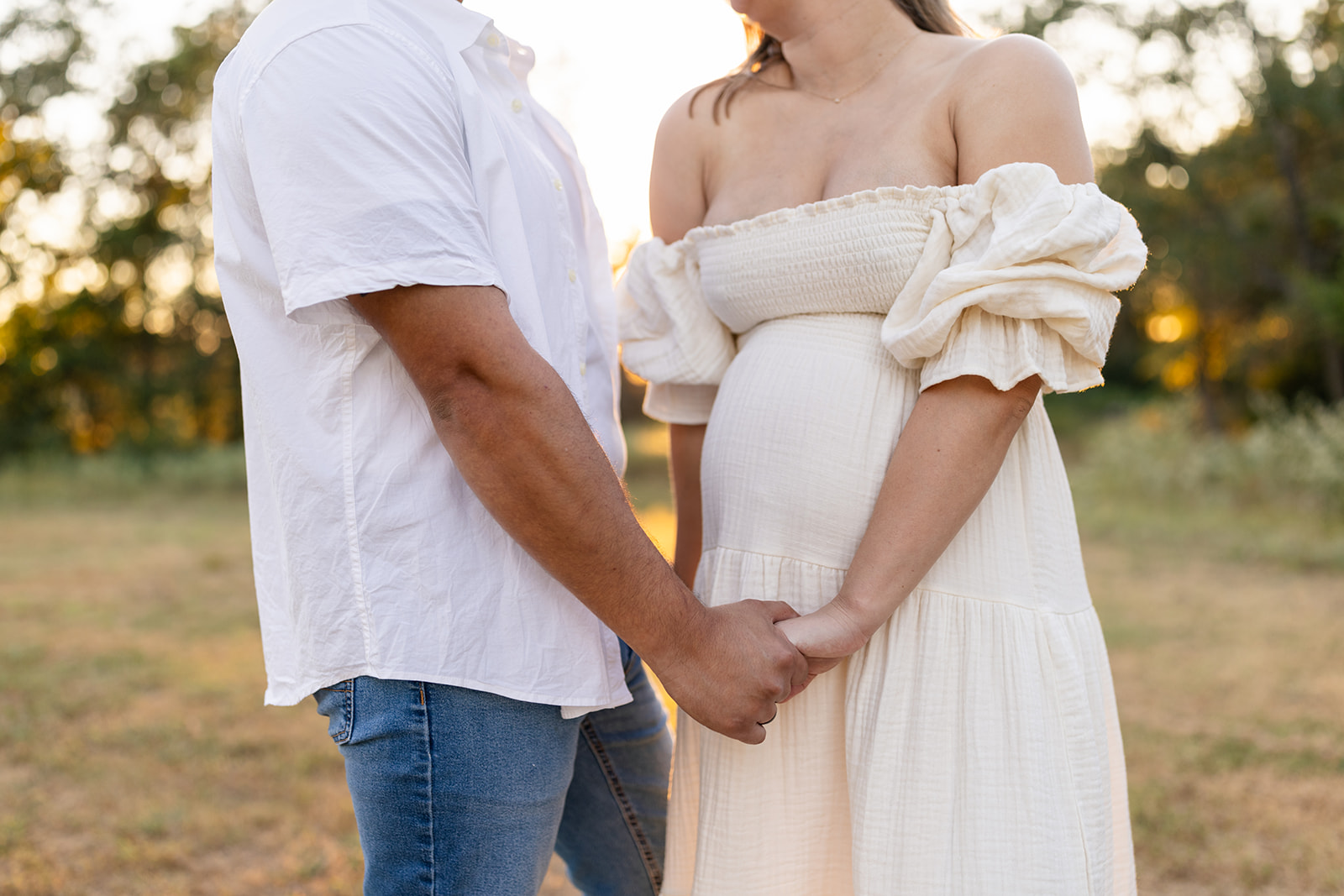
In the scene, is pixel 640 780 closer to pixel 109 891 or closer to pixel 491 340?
pixel 491 340

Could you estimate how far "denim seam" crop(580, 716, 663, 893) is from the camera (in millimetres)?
1795

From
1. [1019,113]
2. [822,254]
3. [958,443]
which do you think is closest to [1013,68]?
[1019,113]

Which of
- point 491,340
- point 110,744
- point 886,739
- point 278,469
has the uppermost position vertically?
point 491,340

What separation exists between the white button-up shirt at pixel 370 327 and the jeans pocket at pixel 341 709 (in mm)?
19

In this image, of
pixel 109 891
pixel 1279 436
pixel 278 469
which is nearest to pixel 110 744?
pixel 109 891

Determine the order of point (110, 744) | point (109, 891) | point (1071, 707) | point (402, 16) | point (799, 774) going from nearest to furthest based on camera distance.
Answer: point (402, 16) → point (1071, 707) → point (799, 774) → point (109, 891) → point (110, 744)

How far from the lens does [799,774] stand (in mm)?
1562

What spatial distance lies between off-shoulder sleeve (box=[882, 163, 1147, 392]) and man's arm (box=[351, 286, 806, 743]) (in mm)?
495

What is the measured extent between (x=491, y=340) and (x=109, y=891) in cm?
309

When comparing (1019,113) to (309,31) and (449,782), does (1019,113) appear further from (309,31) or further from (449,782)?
(449,782)

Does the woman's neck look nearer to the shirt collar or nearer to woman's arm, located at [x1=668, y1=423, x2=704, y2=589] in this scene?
the shirt collar

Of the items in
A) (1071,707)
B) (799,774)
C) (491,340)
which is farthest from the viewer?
(799,774)

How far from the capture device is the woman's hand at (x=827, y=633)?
140 cm

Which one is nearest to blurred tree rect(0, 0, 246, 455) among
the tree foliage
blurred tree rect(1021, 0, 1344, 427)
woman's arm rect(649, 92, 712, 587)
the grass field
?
the tree foliage
